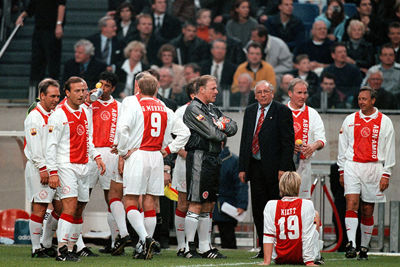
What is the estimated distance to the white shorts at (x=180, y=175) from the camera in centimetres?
1168

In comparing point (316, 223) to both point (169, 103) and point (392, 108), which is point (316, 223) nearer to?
point (169, 103)

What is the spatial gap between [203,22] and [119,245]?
952 centimetres

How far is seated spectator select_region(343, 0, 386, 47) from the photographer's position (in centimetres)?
1909

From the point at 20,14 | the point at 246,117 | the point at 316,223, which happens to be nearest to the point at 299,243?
the point at 316,223

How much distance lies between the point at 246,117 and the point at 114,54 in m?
7.90

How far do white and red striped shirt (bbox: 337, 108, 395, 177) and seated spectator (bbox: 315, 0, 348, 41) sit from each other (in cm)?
760

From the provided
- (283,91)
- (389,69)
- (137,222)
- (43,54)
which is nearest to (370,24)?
(389,69)

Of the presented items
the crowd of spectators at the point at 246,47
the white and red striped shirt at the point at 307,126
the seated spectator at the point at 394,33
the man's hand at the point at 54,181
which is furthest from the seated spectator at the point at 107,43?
the man's hand at the point at 54,181

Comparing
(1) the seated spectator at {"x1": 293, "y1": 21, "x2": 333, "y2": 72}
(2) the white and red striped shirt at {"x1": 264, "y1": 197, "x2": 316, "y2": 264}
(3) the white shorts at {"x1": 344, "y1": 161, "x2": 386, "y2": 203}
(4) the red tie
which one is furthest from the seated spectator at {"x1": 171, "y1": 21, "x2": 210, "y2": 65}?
(2) the white and red striped shirt at {"x1": 264, "y1": 197, "x2": 316, "y2": 264}

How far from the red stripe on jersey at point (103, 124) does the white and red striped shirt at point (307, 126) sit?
2492mm

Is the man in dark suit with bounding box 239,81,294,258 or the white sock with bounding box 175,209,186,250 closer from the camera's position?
the man in dark suit with bounding box 239,81,294,258

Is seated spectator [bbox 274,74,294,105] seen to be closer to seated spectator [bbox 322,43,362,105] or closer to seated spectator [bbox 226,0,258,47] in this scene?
seated spectator [bbox 322,43,362,105]

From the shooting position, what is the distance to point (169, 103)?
12.6 m

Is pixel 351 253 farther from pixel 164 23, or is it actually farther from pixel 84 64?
pixel 164 23
